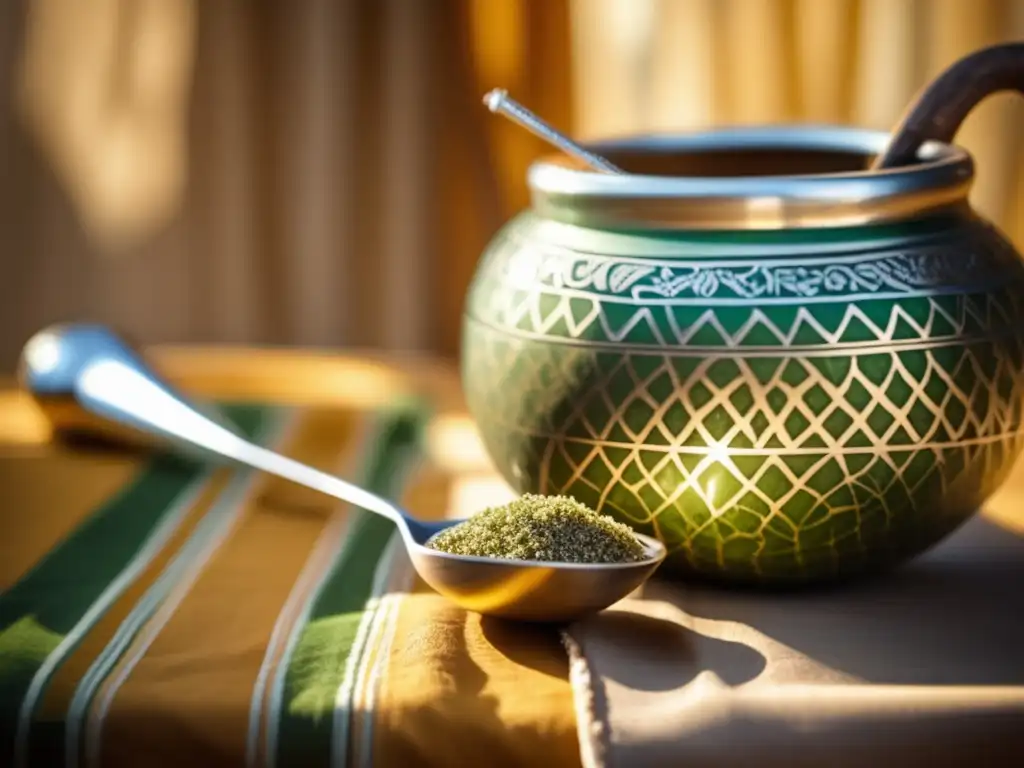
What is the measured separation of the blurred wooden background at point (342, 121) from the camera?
126 centimetres

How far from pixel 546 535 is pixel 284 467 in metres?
0.24

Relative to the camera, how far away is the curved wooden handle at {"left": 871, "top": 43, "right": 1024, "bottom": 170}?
67 cm

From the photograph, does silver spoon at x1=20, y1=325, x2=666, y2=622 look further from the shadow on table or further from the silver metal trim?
the silver metal trim

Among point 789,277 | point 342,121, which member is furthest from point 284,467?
point 342,121

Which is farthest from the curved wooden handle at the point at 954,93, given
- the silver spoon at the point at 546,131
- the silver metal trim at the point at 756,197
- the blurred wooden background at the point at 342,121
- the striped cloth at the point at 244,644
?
the blurred wooden background at the point at 342,121

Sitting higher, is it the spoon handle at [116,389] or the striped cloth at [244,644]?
the spoon handle at [116,389]

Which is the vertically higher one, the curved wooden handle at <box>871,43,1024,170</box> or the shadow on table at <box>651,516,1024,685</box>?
the curved wooden handle at <box>871,43,1024,170</box>

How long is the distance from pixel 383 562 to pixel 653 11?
0.72m

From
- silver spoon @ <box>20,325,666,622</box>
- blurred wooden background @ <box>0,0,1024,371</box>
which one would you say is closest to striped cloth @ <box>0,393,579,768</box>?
silver spoon @ <box>20,325,666,622</box>

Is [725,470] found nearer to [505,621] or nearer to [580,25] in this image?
[505,621]

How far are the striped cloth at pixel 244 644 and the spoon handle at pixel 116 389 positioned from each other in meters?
0.04

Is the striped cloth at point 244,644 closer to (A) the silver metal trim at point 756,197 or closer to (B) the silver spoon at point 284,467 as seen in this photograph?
(B) the silver spoon at point 284,467

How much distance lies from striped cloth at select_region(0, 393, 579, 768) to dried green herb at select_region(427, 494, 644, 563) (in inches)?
1.7

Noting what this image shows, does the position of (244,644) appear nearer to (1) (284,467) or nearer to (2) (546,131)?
(1) (284,467)
